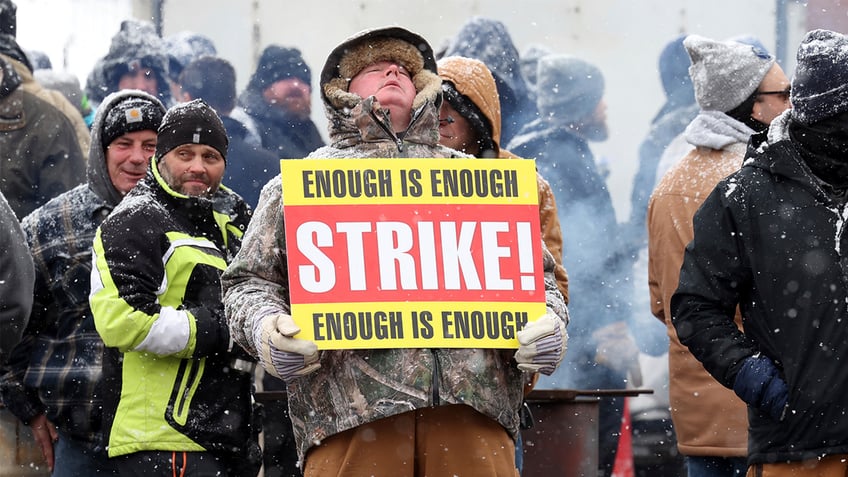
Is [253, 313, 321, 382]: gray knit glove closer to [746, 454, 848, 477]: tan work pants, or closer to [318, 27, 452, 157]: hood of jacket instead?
[318, 27, 452, 157]: hood of jacket

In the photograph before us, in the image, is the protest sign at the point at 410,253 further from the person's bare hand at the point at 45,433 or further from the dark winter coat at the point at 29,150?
the dark winter coat at the point at 29,150

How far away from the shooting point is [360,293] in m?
4.18

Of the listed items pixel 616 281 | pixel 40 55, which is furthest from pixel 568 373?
pixel 40 55

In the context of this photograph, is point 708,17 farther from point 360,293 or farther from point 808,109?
point 360,293

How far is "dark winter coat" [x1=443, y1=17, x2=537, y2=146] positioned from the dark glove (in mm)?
4286

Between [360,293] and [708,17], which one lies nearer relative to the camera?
[360,293]

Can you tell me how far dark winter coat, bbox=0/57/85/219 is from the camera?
7.87 meters

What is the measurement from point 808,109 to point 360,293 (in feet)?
4.60

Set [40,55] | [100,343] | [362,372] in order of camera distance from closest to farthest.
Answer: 1. [362,372]
2. [100,343]
3. [40,55]

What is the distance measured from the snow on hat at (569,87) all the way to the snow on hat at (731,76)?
2956 mm

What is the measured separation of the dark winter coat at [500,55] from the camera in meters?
8.70

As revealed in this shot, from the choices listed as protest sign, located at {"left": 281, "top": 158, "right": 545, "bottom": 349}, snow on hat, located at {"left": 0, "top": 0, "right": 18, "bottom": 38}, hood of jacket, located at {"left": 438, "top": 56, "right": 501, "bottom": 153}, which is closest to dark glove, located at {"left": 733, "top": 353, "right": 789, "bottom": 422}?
protest sign, located at {"left": 281, "top": 158, "right": 545, "bottom": 349}

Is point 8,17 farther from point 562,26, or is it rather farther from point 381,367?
point 381,367

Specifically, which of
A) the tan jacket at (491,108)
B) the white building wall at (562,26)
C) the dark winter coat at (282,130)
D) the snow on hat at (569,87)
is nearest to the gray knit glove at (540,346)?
the tan jacket at (491,108)
